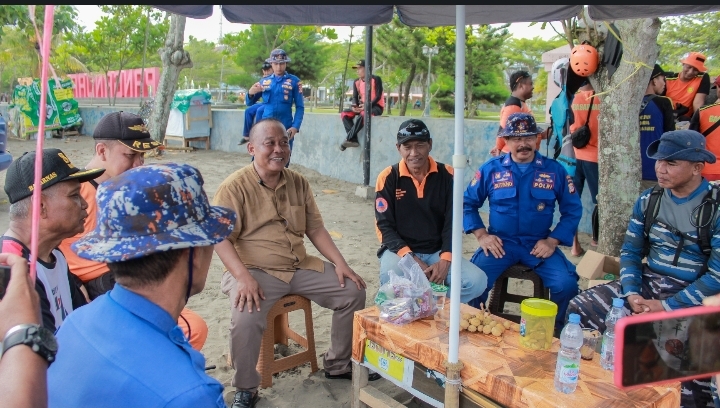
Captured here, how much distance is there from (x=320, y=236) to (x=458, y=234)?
150 centimetres

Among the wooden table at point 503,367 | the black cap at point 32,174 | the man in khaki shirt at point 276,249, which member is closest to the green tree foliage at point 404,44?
the man in khaki shirt at point 276,249

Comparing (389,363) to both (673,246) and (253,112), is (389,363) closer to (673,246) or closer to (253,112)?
(673,246)

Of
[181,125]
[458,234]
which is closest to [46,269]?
[458,234]

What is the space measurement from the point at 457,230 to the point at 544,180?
5.36 feet

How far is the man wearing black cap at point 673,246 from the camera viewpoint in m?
2.99

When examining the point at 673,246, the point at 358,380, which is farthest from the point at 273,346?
the point at 673,246

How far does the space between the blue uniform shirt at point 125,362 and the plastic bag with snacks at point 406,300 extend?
1484mm

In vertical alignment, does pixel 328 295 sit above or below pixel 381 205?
below

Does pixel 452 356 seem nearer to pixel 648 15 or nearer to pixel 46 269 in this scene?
pixel 46 269

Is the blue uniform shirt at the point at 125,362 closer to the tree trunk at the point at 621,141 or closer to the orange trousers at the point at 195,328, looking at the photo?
the orange trousers at the point at 195,328

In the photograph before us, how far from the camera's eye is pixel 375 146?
895 cm

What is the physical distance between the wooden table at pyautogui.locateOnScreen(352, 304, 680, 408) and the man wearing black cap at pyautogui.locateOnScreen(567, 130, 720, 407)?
0.82m

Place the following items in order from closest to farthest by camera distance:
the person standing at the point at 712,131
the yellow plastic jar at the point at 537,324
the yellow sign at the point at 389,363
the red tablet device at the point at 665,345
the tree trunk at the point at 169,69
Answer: the red tablet device at the point at 665,345 → the yellow plastic jar at the point at 537,324 → the yellow sign at the point at 389,363 → the person standing at the point at 712,131 → the tree trunk at the point at 169,69

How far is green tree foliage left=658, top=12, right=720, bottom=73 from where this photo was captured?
1692 centimetres
